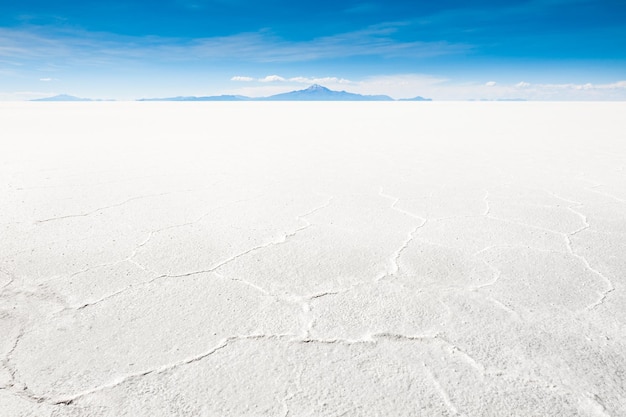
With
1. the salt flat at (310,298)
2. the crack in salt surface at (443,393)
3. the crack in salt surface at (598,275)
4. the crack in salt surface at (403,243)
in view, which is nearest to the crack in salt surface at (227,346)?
the salt flat at (310,298)

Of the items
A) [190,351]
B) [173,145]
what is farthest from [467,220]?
[173,145]

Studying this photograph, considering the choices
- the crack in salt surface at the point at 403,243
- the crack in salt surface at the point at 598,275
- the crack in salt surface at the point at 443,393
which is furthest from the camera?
the crack in salt surface at the point at 403,243

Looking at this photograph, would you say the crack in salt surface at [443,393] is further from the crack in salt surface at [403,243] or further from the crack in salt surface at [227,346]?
the crack in salt surface at [403,243]

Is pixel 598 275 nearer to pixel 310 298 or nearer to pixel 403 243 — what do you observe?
pixel 403 243

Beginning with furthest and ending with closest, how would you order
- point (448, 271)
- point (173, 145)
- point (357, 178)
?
point (173, 145)
point (357, 178)
point (448, 271)

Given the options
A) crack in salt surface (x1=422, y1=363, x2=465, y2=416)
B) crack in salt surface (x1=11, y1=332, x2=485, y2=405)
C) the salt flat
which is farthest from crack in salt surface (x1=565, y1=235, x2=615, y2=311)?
crack in salt surface (x1=422, y1=363, x2=465, y2=416)

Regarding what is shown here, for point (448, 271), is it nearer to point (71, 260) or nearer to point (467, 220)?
point (467, 220)

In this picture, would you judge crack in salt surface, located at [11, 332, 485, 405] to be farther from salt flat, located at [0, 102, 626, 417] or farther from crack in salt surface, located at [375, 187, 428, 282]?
crack in salt surface, located at [375, 187, 428, 282]

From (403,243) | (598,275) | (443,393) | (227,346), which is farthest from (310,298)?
(598,275)
